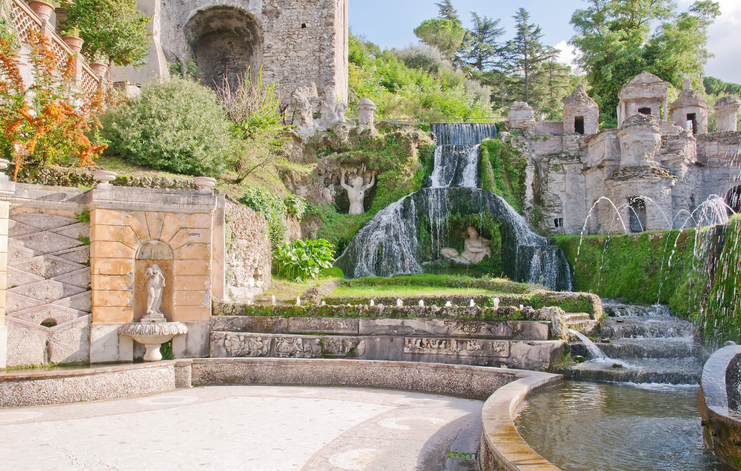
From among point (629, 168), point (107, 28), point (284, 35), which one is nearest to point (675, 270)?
point (629, 168)

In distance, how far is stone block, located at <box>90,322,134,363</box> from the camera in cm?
752

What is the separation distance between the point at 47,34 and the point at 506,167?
15367mm

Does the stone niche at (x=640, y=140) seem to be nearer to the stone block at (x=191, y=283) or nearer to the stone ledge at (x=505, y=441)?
the stone block at (x=191, y=283)

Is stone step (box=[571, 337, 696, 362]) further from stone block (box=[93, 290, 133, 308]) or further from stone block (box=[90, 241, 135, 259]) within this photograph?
stone block (box=[90, 241, 135, 259])

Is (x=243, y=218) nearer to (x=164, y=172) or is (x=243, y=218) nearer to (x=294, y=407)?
(x=164, y=172)

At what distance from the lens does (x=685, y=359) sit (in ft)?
27.5

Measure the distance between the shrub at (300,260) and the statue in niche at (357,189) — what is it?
186 inches

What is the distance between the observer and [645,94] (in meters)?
24.2

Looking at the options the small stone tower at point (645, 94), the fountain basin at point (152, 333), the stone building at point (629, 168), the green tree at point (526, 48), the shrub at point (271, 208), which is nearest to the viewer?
the fountain basin at point (152, 333)

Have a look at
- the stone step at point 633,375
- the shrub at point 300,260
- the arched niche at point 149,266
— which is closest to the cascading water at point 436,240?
the shrub at point 300,260

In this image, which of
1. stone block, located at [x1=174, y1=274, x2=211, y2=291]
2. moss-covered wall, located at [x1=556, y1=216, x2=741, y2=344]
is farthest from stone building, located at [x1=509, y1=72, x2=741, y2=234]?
stone block, located at [x1=174, y1=274, x2=211, y2=291]

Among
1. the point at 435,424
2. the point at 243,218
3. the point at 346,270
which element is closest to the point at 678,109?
the point at 346,270

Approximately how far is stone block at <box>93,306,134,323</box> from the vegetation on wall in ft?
48.2

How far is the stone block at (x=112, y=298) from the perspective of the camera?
7609 mm
